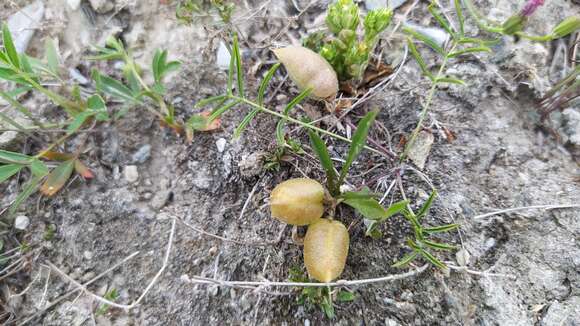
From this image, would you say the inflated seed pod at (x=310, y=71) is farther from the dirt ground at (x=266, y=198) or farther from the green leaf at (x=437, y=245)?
the green leaf at (x=437, y=245)

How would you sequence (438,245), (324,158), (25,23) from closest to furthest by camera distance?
(438,245) → (324,158) → (25,23)

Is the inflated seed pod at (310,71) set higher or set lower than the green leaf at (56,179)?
higher

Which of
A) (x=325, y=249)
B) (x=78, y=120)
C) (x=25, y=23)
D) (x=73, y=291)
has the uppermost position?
(x=25, y=23)

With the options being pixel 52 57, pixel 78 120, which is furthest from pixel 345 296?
pixel 52 57

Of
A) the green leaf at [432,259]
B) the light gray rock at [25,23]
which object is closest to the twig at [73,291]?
the green leaf at [432,259]

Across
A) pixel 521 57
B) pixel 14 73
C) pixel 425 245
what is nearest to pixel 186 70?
pixel 14 73

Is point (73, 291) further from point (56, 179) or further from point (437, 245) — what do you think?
point (437, 245)

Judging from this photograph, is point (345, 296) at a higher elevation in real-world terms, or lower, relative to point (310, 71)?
lower
